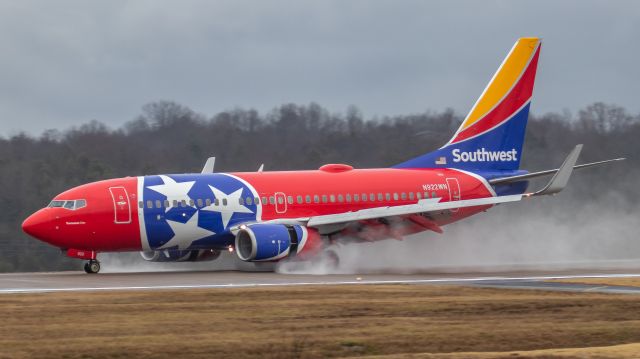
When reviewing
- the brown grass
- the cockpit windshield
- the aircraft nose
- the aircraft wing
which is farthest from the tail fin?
the aircraft nose

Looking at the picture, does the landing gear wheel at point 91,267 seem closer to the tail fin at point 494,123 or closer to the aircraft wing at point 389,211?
the aircraft wing at point 389,211

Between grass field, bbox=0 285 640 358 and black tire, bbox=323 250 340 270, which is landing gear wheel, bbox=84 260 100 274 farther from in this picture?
grass field, bbox=0 285 640 358

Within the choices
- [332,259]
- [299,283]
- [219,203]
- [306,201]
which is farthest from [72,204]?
[299,283]

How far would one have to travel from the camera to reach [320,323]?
73.8 ft

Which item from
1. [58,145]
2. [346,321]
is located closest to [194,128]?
[58,145]

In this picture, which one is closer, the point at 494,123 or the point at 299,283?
the point at 299,283

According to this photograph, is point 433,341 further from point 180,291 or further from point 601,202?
point 601,202

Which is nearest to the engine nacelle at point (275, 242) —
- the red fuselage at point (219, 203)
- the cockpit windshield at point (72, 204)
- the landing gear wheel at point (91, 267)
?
→ the red fuselage at point (219, 203)

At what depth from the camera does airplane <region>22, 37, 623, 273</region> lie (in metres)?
38.4

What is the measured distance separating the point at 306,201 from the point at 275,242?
3.57 metres

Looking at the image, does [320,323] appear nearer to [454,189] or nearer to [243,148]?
[454,189]

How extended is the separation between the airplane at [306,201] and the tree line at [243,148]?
1563cm

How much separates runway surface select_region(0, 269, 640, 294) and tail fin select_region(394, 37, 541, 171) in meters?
8.19

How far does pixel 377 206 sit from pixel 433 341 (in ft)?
73.7
